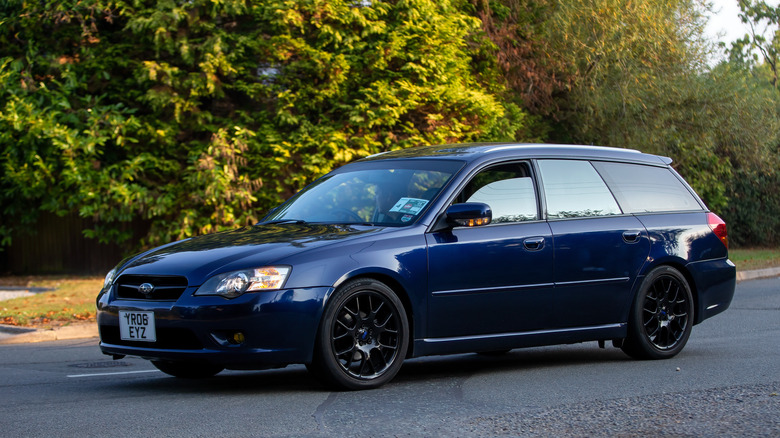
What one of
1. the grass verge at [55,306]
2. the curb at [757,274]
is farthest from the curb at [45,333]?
the curb at [757,274]

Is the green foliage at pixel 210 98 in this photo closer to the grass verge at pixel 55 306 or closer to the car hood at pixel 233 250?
the grass verge at pixel 55 306

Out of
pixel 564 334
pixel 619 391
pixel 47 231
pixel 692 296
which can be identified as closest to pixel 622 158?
pixel 692 296

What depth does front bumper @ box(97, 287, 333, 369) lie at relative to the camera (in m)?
5.69

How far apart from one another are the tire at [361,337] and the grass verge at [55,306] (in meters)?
6.82

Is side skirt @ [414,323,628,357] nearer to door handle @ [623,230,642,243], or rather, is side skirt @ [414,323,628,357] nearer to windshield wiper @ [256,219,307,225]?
door handle @ [623,230,642,243]

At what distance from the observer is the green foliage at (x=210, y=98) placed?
17438mm

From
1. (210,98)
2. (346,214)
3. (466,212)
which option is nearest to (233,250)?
(346,214)

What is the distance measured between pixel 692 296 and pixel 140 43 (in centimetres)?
1366

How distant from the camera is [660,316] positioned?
7801 millimetres

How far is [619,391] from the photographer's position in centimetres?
605

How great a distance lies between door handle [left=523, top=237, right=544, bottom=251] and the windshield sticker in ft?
2.69

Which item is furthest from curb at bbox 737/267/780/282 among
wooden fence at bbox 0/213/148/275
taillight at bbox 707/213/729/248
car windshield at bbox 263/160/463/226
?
car windshield at bbox 263/160/463/226

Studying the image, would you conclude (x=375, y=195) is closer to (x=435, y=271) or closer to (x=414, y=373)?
(x=435, y=271)

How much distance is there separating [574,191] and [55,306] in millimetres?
8937
